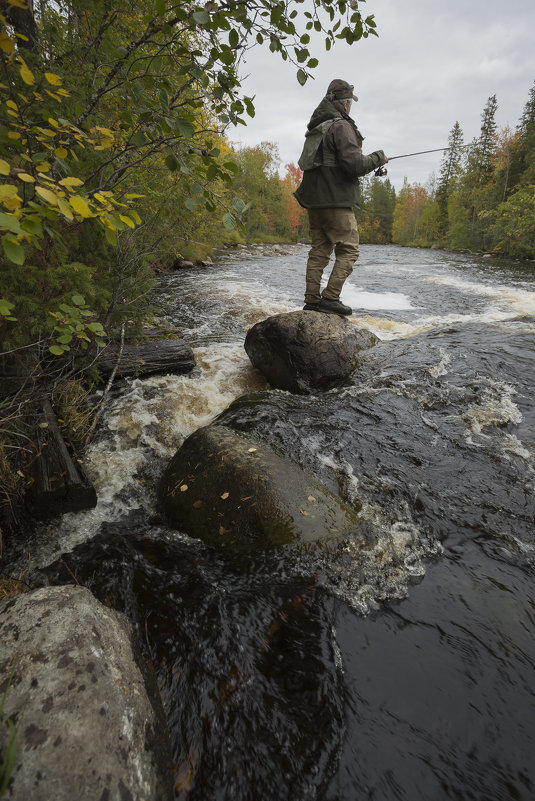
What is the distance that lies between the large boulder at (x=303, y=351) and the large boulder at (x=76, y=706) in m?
3.85

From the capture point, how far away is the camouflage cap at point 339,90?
5172mm

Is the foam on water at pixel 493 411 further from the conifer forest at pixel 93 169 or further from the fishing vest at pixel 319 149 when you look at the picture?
the fishing vest at pixel 319 149

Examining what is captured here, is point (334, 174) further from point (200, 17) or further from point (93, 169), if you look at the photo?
point (200, 17)

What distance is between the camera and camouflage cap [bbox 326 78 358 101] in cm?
517

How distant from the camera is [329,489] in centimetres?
326

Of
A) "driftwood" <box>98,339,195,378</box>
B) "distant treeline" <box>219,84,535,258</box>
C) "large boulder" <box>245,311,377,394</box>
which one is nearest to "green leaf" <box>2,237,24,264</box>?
"driftwood" <box>98,339,195,378</box>

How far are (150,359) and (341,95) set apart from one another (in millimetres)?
4668

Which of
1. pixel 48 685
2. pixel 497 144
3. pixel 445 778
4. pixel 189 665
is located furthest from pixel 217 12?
pixel 497 144

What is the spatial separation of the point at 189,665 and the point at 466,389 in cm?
445

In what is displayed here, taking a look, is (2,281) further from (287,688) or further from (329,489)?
(287,688)

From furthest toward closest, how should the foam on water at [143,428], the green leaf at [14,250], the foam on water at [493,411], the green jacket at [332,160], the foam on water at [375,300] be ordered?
1. the foam on water at [375,300]
2. the green jacket at [332,160]
3. the foam on water at [493,411]
4. the foam on water at [143,428]
5. the green leaf at [14,250]

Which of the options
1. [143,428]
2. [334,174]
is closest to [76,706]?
[143,428]

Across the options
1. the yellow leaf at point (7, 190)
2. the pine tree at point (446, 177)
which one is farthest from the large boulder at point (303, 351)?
the pine tree at point (446, 177)

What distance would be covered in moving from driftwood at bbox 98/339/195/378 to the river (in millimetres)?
263
